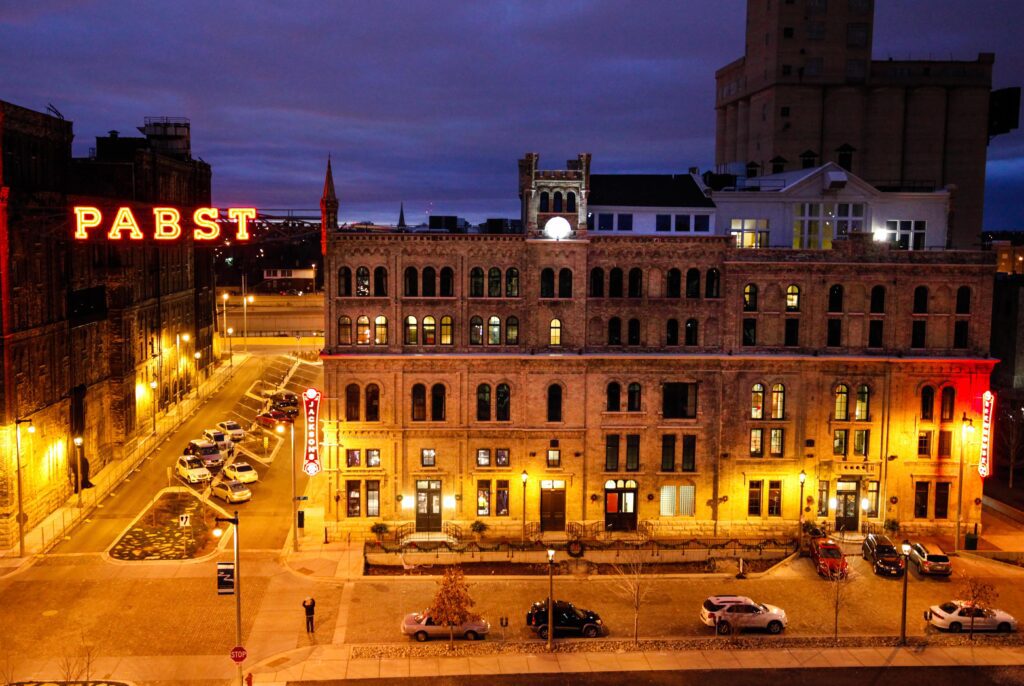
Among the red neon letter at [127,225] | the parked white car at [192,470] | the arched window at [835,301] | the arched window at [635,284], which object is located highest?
the red neon letter at [127,225]

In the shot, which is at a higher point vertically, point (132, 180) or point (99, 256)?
point (132, 180)

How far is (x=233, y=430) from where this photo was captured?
80812mm

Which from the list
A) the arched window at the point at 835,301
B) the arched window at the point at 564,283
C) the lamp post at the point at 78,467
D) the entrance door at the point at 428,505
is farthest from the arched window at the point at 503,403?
the lamp post at the point at 78,467

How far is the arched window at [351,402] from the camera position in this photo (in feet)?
188

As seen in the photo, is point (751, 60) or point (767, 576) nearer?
point (767, 576)

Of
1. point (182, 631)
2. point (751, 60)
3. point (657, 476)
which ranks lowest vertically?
point (182, 631)

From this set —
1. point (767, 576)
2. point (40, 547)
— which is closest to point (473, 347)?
point (767, 576)

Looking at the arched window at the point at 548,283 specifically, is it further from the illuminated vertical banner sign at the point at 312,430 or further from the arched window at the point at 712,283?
the illuminated vertical banner sign at the point at 312,430

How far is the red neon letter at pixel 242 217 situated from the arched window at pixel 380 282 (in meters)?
8.94

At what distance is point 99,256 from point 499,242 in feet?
108

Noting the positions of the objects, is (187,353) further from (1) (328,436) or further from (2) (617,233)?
(2) (617,233)

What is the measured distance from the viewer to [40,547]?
52.6 m

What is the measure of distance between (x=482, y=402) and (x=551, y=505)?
801 centimetres

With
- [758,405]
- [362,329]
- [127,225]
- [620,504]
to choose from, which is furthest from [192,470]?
[758,405]
